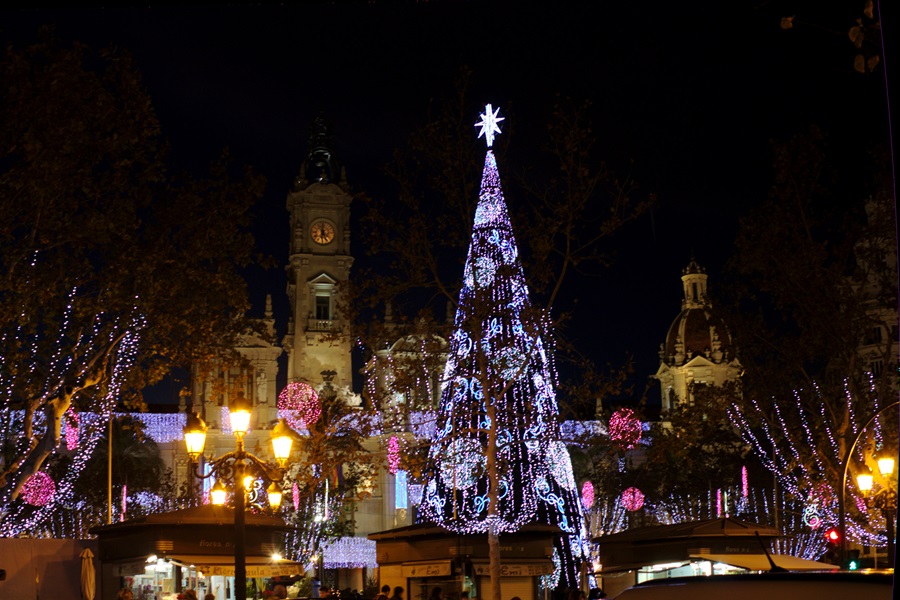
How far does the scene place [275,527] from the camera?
1988 cm

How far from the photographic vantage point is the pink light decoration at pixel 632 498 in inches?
2169

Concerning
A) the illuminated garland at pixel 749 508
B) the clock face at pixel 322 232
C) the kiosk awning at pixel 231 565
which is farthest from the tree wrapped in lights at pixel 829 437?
the clock face at pixel 322 232

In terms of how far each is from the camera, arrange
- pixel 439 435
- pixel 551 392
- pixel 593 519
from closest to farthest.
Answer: pixel 439 435 < pixel 551 392 < pixel 593 519

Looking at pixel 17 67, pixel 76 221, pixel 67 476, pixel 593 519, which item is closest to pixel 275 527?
pixel 76 221

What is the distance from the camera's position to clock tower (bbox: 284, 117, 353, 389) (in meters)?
66.8

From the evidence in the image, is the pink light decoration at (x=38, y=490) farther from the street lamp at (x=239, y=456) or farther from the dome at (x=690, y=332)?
the dome at (x=690, y=332)

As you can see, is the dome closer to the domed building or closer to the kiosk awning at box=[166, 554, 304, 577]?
the domed building

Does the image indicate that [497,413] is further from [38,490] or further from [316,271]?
[316,271]

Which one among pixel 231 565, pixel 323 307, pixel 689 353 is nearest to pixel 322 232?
pixel 323 307

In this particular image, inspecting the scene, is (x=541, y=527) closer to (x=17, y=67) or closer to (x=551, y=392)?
(x=551, y=392)

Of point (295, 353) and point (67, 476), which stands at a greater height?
point (295, 353)

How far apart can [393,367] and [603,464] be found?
4271 cm

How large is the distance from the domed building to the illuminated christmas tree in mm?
48899

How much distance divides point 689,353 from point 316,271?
95.6 feet
